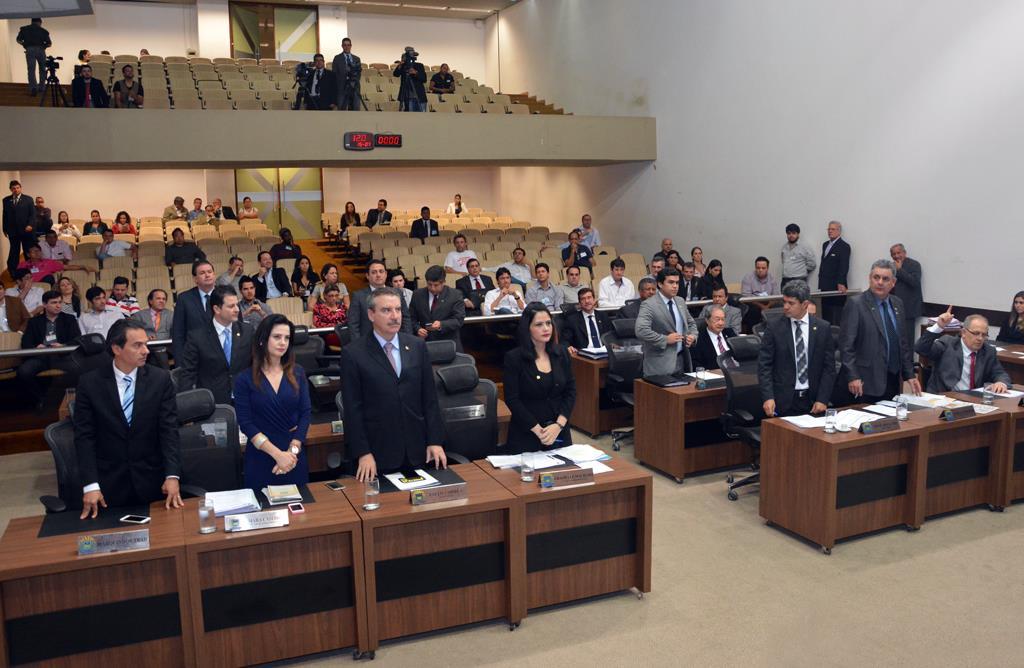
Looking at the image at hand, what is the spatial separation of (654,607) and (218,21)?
1812cm

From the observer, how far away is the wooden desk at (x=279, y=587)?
11.7 ft

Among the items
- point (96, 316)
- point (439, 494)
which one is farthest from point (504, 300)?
point (439, 494)

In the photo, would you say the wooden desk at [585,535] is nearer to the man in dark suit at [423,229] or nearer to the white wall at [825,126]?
the white wall at [825,126]

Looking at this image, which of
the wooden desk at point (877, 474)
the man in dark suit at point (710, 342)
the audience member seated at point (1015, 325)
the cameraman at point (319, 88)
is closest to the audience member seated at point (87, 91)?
the cameraman at point (319, 88)

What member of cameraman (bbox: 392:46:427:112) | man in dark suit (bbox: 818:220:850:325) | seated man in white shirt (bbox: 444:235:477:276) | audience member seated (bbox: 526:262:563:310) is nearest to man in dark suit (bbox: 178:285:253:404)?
audience member seated (bbox: 526:262:563:310)

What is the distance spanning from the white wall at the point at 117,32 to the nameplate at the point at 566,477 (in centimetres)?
1771

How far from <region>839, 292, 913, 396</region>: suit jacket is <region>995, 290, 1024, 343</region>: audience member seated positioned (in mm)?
2569

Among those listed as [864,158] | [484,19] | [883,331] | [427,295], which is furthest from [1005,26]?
[484,19]

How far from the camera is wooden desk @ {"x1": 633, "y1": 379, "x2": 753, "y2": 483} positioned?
6.35 meters

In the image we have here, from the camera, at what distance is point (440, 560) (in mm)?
3965

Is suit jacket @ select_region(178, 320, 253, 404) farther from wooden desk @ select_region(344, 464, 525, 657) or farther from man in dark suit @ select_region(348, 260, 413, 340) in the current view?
wooden desk @ select_region(344, 464, 525, 657)

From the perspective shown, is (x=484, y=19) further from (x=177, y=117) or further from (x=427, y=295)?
(x=427, y=295)

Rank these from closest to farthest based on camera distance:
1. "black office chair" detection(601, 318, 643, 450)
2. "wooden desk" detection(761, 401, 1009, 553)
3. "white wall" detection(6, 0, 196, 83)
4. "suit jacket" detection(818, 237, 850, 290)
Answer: "wooden desk" detection(761, 401, 1009, 553) → "black office chair" detection(601, 318, 643, 450) → "suit jacket" detection(818, 237, 850, 290) → "white wall" detection(6, 0, 196, 83)

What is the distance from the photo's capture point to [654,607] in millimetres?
4363
